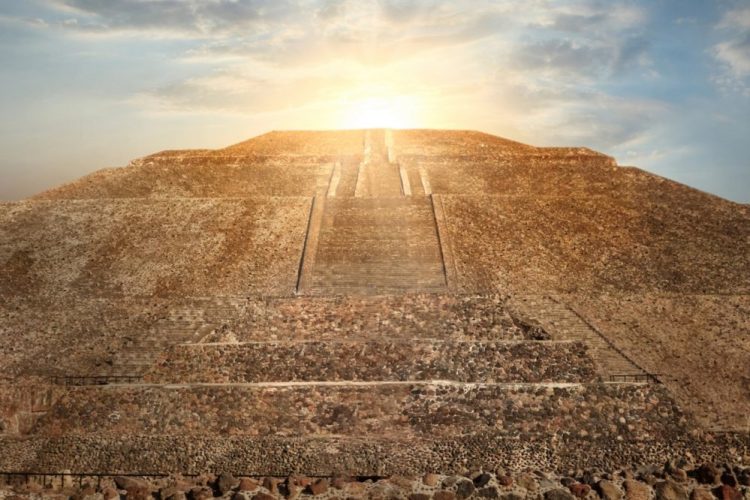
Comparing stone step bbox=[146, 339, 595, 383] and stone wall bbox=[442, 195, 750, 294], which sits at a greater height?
stone wall bbox=[442, 195, 750, 294]

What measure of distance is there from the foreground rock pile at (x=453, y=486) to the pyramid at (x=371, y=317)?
27 cm

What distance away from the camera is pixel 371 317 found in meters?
16.7

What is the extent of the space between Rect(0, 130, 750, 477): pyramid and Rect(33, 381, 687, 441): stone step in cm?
4

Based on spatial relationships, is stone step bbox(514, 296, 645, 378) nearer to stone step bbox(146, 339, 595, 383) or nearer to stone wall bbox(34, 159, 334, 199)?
stone step bbox(146, 339, 595, 383)

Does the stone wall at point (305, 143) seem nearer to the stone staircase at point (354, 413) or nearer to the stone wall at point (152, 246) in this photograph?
the stone wall at point (152, 246)

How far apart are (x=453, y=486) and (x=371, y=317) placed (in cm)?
702

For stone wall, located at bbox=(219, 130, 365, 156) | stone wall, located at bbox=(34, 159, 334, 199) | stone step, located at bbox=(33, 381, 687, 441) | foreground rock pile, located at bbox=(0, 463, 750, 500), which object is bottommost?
foreground rock pile, located at bbox=(0, 463, 750, 500)

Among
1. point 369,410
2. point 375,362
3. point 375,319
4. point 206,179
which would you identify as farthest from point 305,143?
point 369,410

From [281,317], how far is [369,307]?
2.38 meters

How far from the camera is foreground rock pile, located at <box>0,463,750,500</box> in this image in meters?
9.91

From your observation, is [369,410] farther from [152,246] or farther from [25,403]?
[152,246]

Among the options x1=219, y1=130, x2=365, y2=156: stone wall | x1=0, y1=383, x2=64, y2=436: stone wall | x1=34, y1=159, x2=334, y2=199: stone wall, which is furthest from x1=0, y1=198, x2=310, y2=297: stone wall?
x1=219, y1=130, x2=365, y2=156: stone wall

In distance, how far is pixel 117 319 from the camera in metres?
17.7

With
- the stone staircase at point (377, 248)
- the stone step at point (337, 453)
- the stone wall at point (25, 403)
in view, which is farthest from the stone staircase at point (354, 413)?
the stone staircase at point (377, 248)
